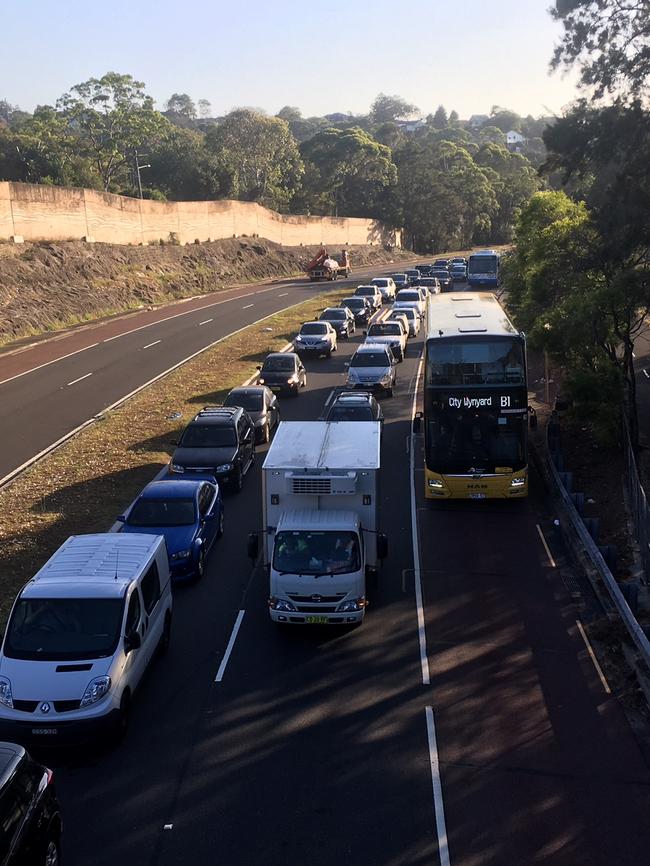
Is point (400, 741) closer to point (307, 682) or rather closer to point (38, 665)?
point (307, 682)

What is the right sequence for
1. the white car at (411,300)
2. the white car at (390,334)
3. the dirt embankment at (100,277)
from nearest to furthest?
the white car at (390,334)
the dirt embankment at (100,277)
the white car at (411,300)

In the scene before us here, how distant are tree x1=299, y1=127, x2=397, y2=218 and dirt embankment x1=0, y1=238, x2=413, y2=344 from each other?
1451 inches

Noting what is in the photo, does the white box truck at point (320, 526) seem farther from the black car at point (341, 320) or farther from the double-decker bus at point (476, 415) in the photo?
the black car at point (341, 320)

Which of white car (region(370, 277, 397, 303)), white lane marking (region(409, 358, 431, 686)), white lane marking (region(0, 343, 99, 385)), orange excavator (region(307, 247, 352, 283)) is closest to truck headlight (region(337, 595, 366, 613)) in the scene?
white lane marking (region(409, 358, 431, 686))

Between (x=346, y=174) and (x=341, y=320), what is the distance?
8255 centimetres

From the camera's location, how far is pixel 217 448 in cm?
2281

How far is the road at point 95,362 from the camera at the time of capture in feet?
95.8

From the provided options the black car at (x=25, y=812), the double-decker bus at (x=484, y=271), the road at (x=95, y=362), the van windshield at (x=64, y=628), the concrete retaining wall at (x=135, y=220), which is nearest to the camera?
the black car at (x=25, y=812)

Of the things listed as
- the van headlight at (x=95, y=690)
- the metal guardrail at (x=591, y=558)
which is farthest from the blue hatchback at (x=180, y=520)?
the metal guardrail at (x=591, y=558)

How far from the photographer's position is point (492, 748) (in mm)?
11047

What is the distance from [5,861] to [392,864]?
149 inches

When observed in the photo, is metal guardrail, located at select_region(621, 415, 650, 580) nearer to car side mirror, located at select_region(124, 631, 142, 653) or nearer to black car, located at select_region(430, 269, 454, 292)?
car side mirror, located at select_region(124, 631, 142, 653)

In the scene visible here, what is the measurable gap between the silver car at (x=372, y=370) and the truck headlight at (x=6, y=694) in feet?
75.0

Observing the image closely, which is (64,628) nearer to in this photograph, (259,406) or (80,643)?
(80,643)
